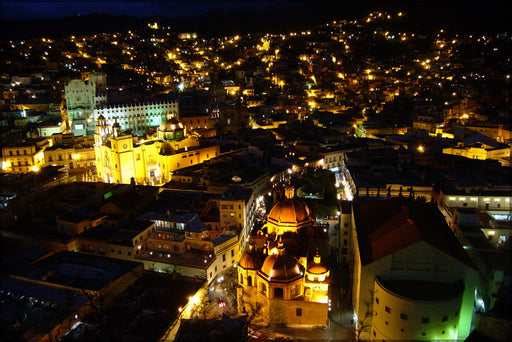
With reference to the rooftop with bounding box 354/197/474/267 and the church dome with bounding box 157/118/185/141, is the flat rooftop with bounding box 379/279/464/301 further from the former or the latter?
the church dome with bounding box 157/118/185/141

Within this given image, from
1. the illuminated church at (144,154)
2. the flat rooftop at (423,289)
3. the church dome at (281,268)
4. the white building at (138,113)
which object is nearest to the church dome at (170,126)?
the illuminated church at (144,154)

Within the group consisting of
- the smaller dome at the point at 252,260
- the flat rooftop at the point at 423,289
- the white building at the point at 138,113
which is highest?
the white building at the point at 138,113

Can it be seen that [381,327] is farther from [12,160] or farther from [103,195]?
[12,160]

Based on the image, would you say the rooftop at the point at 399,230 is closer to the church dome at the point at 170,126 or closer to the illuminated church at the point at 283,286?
the illuminated church at the point at 283,286

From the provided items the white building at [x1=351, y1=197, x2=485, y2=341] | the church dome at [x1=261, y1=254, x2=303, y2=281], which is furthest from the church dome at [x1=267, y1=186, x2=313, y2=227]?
the white building at [x1=351, y1=197, x2=485, y2=341]

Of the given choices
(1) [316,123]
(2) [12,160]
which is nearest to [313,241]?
(2) [12,160]

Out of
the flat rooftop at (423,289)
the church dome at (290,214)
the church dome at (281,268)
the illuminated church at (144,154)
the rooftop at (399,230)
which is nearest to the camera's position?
the flat rooftop at (423,289)

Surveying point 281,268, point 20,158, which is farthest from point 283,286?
point 20,158
